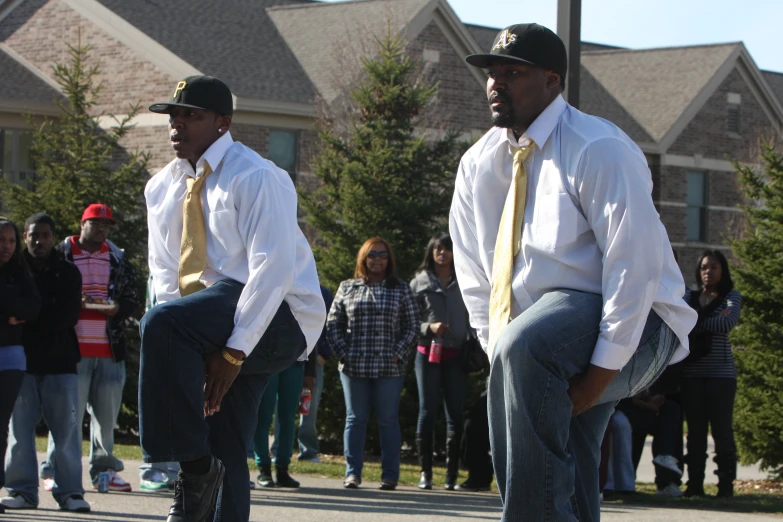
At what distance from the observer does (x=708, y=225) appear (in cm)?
3928

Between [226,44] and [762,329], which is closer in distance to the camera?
[762,329]

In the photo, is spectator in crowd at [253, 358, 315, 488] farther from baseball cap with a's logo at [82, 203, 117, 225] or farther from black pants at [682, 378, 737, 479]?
black pants at [682, 378, 737, 479]

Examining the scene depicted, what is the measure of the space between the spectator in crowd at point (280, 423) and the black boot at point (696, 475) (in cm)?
341

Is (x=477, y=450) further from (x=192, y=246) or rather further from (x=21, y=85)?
(x=21, y=85)

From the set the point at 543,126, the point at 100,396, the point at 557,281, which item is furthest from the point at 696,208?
the point at 557,281

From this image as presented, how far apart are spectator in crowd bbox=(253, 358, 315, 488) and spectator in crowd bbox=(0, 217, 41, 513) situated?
268cm

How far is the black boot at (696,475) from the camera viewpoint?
1092 centimetres

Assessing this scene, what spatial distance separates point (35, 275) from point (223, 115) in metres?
3.60

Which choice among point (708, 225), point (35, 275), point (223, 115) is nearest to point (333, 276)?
point (35, 275)

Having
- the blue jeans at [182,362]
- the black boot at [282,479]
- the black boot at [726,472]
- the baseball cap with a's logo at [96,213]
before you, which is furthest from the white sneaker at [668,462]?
the blue jeans at [182,362]

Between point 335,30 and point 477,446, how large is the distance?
2298cm

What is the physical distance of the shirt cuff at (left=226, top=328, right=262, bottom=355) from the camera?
5137mm

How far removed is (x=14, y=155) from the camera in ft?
95.5

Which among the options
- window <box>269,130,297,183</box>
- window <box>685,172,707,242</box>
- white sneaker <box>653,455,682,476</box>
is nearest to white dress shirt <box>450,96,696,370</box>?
white sneaker <box>653,455,682,476</box>
